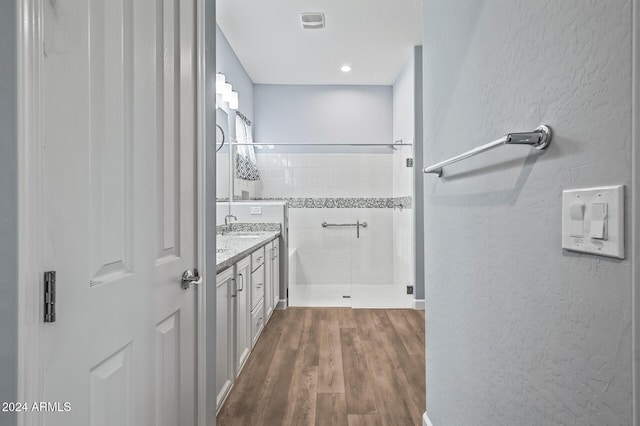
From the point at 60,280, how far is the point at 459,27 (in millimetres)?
1323

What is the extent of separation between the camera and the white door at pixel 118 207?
2.11 ft

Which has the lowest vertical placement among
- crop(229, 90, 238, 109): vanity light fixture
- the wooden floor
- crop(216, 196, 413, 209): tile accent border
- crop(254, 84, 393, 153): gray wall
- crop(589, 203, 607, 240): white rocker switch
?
the wooden floor

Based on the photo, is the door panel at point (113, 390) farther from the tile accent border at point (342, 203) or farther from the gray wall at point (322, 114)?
the gray wall at point (322, 114)

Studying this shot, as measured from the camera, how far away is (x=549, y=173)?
30.4 inches

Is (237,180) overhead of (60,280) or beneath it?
overhead

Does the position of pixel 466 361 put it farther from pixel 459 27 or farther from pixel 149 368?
pixel 459 27

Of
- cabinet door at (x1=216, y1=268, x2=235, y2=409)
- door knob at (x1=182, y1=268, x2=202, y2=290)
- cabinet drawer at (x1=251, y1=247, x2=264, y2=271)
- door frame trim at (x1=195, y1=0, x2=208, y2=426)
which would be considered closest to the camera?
door knob at (x1=182, y1=268, x2=202, y2=290)

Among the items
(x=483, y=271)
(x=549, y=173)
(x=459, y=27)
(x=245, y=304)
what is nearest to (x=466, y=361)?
(x=483, y=271)

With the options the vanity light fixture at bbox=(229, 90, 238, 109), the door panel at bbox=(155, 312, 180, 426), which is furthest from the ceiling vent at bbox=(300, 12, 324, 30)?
the door panel at bbox=(155, 312, 180, 426)

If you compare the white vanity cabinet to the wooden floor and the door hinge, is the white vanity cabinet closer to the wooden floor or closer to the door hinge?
the wooden floor

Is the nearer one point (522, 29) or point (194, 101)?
point (522, 29)

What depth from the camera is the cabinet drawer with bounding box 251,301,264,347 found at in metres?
2.73

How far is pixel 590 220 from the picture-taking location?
25.3 inches

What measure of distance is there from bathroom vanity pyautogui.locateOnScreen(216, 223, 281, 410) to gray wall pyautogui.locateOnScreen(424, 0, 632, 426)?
108cm
